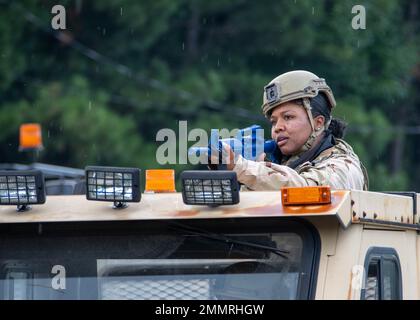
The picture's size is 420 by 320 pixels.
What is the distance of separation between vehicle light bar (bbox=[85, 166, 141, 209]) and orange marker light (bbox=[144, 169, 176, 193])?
1.29 ft

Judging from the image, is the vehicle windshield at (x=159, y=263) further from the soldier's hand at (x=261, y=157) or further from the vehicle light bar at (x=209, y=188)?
the soldier's hand at (x=261, y=157)

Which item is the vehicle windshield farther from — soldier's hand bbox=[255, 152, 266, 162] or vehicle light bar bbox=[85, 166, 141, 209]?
soldier's hand bbox=[255, 152, 266, 162]

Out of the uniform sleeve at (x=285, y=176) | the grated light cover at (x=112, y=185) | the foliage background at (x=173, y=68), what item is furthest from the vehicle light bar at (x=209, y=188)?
the foliage background at (x=173, y=68)

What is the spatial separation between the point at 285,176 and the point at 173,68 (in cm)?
2129

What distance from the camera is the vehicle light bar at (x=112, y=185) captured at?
4238 millimetres

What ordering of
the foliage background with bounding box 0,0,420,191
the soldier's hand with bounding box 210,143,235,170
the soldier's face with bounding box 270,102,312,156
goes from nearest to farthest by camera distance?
the soldier's hand with bounding box 210,143,235,170, the soldier's face with bounding box 270,102,312,156, the foliage background with bounding box 0,0,420,191

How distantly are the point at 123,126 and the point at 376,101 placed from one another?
861cm

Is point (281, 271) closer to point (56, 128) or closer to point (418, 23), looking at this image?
point (56, 128)

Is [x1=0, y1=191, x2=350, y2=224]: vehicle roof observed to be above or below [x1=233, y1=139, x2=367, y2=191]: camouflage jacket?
below

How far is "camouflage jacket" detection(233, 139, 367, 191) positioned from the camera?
15.7ft

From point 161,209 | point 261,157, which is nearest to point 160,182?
point 161,209

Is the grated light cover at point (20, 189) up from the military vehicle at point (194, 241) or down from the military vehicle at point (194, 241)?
up

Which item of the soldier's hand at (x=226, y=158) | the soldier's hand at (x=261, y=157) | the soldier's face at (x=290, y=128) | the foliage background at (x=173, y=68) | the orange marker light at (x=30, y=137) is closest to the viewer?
the soldier's hand at (x=226, y=158)

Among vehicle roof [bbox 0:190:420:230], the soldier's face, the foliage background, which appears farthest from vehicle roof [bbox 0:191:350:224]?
the foliage background
